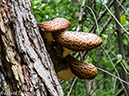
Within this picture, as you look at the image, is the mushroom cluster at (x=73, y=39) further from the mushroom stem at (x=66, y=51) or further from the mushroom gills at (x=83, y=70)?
the mushroom stem at (x=66, y=51)

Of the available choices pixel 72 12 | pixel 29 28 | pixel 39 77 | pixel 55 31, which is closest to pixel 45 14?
pixel 72 12

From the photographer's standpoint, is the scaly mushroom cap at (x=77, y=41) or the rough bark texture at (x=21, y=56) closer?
the rough bark texture at (x=21, y=56)

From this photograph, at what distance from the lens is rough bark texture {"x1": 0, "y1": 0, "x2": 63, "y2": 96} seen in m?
1.00

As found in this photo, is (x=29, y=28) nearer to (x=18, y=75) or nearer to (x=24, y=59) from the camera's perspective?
(x=24, y=59)

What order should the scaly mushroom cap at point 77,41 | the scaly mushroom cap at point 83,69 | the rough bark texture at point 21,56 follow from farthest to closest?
1. the scaly mushroom cap at point 83,69
2. the scaly mushroom cap at point 77,41
3. the rough bark texture at point 21,56

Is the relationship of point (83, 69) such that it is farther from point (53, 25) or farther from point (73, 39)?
point (53, 25)

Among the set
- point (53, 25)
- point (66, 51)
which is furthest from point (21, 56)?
point (66, 51)

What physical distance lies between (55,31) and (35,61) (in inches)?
16.1

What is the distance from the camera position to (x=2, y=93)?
979 millimetres

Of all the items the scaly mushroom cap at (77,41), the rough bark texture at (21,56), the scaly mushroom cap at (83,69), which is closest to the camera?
the rough bark texture at (21,56)

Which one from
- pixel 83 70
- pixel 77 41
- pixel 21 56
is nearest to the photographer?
pixel 21 56

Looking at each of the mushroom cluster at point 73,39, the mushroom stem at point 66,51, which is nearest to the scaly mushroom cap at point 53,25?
the mushroom cluster at point 73,39

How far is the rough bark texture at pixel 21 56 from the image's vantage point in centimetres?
100

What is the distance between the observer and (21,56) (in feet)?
3.48
